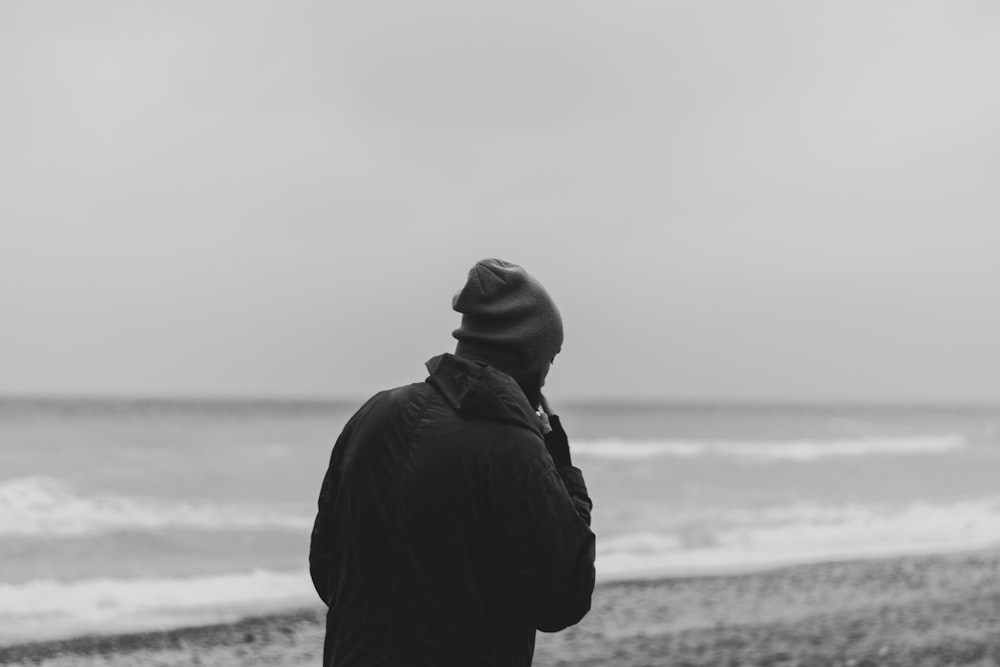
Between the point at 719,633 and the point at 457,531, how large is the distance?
6.49 meters

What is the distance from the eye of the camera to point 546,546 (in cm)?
172

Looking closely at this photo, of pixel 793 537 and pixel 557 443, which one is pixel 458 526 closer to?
pixel 557 443

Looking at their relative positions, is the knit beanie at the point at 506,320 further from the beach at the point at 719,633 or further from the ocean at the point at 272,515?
the ocean at the point at 272,515

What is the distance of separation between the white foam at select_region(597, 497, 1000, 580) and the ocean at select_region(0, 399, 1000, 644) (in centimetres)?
4

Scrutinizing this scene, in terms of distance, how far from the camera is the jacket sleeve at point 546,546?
1727 mm

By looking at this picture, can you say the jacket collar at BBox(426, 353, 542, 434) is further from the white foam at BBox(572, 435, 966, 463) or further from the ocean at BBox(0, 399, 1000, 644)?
the white foam at BBox(572, 435, 966, 463)

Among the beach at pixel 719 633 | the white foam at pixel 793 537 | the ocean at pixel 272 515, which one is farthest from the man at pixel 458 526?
the white foam at pixel 793 537

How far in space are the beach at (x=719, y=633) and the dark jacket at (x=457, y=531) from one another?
5.15m

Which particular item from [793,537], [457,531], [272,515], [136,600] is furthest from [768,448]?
[457,531]

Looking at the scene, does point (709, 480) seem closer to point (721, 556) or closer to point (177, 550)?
point (721, 556)

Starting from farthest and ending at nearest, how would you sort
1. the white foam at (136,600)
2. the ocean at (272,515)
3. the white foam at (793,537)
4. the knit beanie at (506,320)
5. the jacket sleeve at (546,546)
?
the white foam at (793,537) → the ocean at (272,515) → the white foam at (136,600) → the knit beanie at (506,320) → the jacket sleeve at (546,546)

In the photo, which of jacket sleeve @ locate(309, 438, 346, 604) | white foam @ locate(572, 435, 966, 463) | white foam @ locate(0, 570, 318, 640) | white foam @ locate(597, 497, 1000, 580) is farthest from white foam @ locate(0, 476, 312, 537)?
white foam @ locate(572, 435, 966, 463)

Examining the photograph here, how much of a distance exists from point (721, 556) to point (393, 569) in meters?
11.3

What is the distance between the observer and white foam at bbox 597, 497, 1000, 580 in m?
12.0
